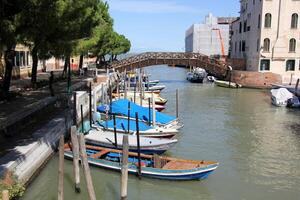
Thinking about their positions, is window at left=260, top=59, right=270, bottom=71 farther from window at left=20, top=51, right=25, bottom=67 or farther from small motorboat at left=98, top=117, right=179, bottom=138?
small motorboat at left=98, top=117, right=179, bottom=138

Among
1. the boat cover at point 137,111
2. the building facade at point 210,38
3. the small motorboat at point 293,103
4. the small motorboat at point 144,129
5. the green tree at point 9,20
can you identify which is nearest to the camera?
the green tree at point 9,20

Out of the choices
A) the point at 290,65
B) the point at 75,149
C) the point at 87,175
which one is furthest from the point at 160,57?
the point at 87,175

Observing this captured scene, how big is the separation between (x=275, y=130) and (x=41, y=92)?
57.2 feet

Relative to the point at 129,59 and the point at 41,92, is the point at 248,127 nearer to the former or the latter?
the point at 41,92

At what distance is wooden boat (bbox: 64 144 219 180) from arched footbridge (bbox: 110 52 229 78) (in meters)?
47.2

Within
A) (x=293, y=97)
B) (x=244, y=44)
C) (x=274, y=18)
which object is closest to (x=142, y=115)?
(x=293, y=97)

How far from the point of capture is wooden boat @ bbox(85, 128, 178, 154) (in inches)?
781

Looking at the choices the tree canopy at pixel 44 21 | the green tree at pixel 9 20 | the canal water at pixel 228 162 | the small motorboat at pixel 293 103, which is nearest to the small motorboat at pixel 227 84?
the small motorboat at pixel 293 103

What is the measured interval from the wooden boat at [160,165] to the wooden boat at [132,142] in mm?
1336

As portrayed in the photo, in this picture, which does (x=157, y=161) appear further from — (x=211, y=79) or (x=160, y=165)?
(x=211, y=79)

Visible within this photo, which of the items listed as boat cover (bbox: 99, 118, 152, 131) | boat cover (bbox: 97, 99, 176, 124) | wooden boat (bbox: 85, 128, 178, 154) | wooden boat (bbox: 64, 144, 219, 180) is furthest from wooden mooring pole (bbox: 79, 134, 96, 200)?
boat cover (bbox: 97, 99, 176, 124)

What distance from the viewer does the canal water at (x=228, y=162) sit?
16.2m

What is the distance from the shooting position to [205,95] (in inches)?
2035

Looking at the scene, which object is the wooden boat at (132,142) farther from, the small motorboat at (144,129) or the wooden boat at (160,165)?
the wooden boat at (160,165)
